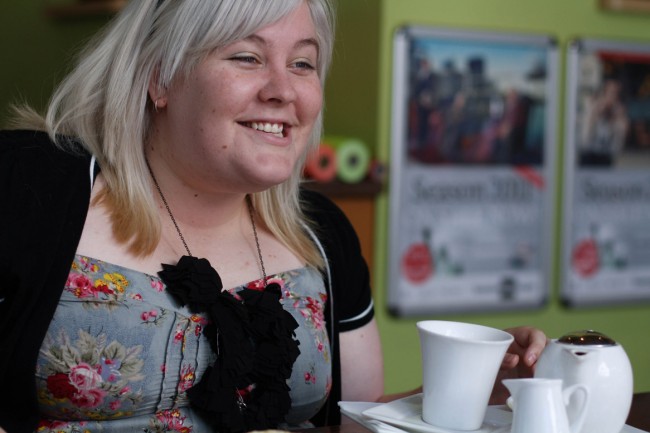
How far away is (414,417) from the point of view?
1.36m

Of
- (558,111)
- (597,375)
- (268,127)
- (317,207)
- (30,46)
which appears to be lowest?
(597,375)

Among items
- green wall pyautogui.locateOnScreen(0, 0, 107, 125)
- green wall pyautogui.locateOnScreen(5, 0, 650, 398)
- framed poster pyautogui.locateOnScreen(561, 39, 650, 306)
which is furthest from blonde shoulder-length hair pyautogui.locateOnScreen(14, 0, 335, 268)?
green wall pyautogui.locateOnScreen(0, 0, 107, 125)

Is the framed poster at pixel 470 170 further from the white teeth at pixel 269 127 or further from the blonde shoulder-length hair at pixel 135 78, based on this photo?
the white teeth at pixel 269 127

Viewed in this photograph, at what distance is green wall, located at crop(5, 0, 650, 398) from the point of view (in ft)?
10.5

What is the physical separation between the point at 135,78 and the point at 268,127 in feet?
0.85

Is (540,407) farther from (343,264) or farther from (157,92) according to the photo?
(157,92)

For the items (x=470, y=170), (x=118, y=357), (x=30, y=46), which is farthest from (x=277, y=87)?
(x=30, y=46)

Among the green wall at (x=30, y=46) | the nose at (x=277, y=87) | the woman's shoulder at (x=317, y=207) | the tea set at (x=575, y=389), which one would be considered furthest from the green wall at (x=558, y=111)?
the tea set at (x=575, y=389)

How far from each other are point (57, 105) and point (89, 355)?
1.62 feet

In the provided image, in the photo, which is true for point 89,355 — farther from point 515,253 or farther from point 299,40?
point 515,253

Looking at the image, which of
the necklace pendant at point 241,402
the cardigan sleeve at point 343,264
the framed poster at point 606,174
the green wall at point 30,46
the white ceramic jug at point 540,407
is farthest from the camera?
the green wall at point 30,46

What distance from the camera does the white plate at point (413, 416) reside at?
1325 mm

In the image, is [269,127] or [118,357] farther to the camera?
[269,127]

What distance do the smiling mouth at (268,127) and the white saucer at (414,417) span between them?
0.51 meters
